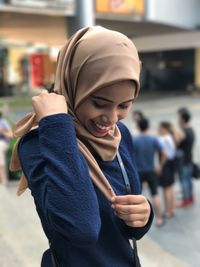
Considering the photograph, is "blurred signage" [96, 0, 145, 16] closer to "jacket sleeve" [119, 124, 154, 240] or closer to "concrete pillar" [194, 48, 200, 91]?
"jacket sleeve" [119, 124, 154, 240]

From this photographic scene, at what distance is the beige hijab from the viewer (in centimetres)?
117

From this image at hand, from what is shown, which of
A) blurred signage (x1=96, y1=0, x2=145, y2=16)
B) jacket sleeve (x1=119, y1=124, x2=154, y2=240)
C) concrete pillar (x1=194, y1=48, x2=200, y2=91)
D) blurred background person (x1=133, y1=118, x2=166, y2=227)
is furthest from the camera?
concrete pillar (x1=194, y1=48, x2=200, y2=91)

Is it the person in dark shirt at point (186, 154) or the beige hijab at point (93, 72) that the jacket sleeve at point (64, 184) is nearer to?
the beige hijab at point (93, 72)

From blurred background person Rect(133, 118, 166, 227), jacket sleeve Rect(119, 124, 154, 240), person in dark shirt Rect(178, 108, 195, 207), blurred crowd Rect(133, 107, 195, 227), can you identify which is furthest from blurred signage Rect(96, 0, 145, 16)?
jacket sleeve Rect(119, 124, 154, 240)

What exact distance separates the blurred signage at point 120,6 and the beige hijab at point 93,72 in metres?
10.2

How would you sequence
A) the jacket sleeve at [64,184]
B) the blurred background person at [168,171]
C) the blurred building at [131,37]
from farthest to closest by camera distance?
the blurred building at [131,37] < the blurred background person at [168,171] < the jacket sleeve at [64,184]

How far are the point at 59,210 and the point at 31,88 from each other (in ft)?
83.8

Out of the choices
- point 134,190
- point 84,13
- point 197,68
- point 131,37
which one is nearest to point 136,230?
point 134,190

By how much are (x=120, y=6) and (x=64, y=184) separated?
11219mm

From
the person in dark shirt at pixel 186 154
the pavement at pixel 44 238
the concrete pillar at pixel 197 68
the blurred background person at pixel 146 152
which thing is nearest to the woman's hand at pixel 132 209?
the pavement at pixel 44 238

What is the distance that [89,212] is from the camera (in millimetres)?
1115

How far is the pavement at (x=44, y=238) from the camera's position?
3885 mm

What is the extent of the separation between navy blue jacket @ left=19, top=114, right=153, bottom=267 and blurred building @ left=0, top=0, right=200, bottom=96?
828 centimetres

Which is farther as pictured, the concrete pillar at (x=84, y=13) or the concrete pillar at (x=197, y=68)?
the concrete pillar at (x=197, y=68)
